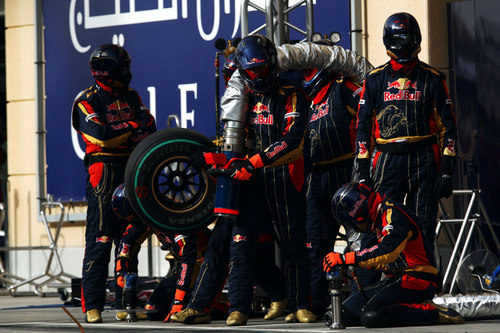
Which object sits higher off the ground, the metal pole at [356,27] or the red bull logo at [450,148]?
the metal pole at [356,27]

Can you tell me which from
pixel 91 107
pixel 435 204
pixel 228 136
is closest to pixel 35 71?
pixel 91 107

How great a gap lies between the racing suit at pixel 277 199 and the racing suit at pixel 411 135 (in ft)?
1.56

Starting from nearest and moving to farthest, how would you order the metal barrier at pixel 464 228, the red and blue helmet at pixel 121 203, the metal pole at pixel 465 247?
the red and blue helmet at pixel 121 203 → the metal pole at pixel 465 247 → the metal barrier at pixel 464 228

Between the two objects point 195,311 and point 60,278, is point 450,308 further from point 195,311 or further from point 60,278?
point 60,278

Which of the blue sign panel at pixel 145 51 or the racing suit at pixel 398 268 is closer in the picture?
the racing suit at pixel 398 268

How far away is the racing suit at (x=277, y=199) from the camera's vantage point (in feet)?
24.3

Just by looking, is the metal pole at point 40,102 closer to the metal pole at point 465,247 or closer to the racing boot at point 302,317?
the metal pole at point 465,247

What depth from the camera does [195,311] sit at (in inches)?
300

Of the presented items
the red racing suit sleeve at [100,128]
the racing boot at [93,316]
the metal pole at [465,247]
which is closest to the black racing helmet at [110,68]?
the red racing suit sleeve at [100,128]

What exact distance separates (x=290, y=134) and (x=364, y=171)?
575 mm

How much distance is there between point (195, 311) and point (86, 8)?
6.76 m

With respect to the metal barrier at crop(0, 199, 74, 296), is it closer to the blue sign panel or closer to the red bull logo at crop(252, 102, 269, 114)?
the blue sign panel

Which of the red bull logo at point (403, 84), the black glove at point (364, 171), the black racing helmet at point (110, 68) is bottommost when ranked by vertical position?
the black glove at point (364, 171)

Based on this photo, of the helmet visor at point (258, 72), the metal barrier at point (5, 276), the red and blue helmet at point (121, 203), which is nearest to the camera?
the helmet visor at point (258, 72)
